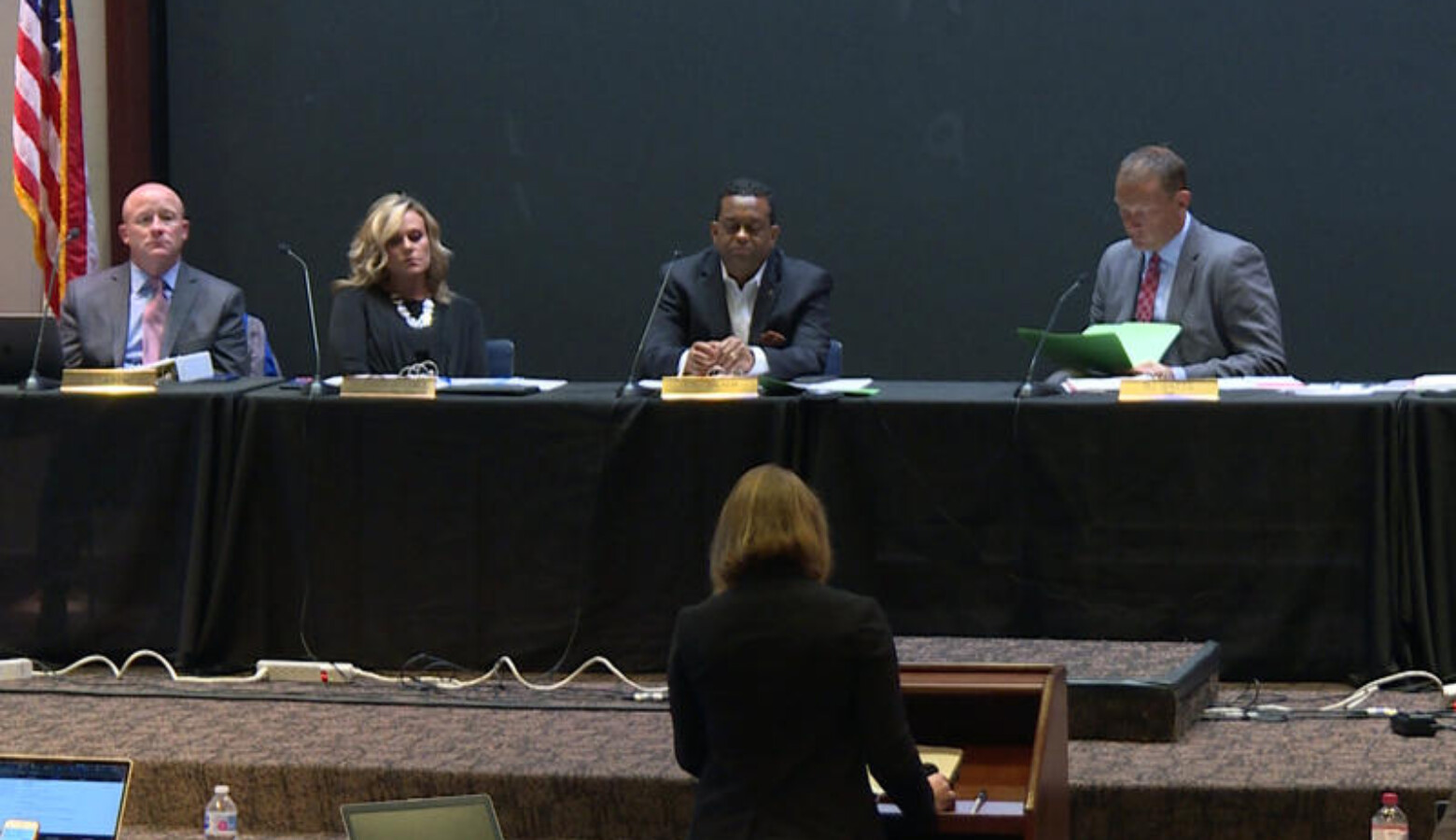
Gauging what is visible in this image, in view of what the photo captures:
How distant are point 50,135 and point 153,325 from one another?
55.6 inches

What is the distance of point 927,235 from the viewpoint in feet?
27.2

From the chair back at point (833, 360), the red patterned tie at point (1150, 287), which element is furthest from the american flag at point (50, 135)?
the red patterned tie at point (1150, 287)

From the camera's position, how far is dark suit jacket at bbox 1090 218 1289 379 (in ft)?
19.9

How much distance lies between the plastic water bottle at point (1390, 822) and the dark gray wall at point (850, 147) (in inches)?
155

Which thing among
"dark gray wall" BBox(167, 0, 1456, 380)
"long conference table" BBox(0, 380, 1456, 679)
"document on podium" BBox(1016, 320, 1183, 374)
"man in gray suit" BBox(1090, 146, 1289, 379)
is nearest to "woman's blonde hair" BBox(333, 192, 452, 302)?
"long conference table" BBox(0, 380, 1456, 679)

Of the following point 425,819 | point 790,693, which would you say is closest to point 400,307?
point 425,819

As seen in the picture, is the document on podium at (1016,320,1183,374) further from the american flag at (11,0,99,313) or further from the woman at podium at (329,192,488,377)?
the american flag at (11,0,99,313)

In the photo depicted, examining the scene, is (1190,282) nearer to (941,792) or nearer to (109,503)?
(941,792)

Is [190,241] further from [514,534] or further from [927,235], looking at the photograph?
[514,534]

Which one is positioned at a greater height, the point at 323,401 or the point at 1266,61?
the point at 1266,61

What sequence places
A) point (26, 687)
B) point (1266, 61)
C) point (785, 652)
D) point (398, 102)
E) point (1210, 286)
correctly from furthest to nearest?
point (398, 102) < point (1266, 61) < point (1210, 286) < point (26, 687) < point (785, 652)

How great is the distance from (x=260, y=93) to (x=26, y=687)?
3633 mm

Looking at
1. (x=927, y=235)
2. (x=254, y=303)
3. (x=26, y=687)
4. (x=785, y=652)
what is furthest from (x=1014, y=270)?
(x=785, y=652)

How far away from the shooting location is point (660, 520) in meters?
5.55
